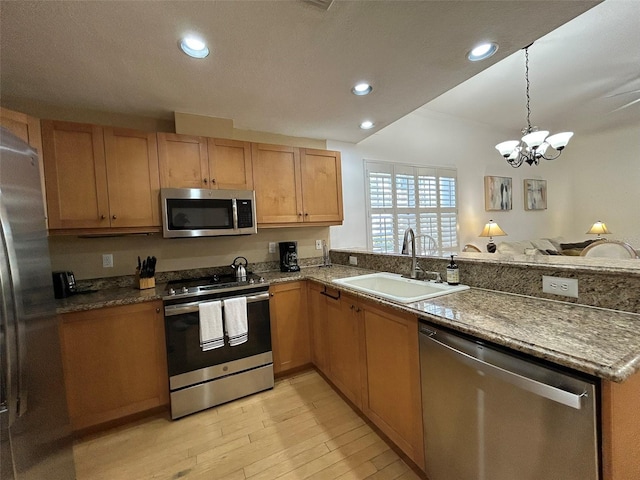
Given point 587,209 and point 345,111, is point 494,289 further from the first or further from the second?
point 587,209

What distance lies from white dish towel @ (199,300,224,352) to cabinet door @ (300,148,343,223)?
1260 mm

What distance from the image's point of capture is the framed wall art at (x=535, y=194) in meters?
5.20

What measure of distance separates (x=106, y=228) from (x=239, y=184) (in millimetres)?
1092

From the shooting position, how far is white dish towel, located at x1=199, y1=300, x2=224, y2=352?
1.89 metres

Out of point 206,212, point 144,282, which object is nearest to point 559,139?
point 206,212

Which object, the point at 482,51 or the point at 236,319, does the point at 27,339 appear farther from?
the point at 482,51

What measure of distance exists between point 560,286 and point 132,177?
2.89 meters

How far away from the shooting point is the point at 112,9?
117cm

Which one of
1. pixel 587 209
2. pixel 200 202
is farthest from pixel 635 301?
pixel 587 209

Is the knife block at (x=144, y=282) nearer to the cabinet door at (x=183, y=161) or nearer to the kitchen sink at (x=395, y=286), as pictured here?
the cabinet door at (x=183, y=161)

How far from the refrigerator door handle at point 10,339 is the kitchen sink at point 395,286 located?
5.19 ft

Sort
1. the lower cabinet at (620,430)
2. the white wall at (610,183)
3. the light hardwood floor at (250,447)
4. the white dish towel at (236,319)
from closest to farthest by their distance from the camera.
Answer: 1. the lower cabinet at (620,430)
2. the light hardwood floor at (250,447)
3. the white dish towel at (236,319)
4. the white wall at (610,183)

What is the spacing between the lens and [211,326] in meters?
1.92

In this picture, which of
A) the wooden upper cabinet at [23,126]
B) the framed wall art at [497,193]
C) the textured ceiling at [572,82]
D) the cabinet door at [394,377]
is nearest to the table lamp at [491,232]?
the framed wall art at [497,193]
